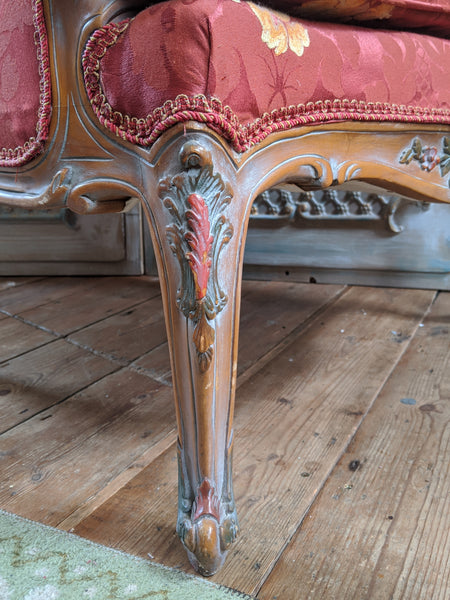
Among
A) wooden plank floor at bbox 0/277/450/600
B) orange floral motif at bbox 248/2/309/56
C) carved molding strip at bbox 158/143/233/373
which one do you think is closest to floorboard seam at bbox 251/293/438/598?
wooden plank floor at bbox 0/277/450/600

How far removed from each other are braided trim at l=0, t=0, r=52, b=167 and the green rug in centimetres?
37

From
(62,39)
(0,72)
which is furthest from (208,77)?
(0,72)

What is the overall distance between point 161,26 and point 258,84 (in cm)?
9

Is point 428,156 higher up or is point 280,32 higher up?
point 280,32

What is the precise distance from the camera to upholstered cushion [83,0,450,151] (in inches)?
16.1

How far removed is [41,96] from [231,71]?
0.19m

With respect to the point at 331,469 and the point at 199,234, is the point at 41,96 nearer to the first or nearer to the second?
the point at 199,234

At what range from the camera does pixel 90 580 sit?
0.45 metres

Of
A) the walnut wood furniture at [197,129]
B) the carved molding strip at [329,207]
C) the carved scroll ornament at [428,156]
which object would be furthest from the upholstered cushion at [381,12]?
the carved molding strip at [329,207]

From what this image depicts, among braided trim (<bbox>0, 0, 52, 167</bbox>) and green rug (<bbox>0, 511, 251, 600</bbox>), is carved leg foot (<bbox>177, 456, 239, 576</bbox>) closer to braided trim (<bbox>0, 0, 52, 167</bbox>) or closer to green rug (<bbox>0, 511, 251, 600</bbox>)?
green rug (<bbox>0, 511, 251, 600</bbox>)

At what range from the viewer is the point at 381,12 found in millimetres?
562

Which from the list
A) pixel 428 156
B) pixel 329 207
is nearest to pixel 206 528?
pixel 428 156

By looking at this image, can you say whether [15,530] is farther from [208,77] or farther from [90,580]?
[208,77]

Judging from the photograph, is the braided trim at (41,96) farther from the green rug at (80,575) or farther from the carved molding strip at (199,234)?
the green rug at (80,575)
